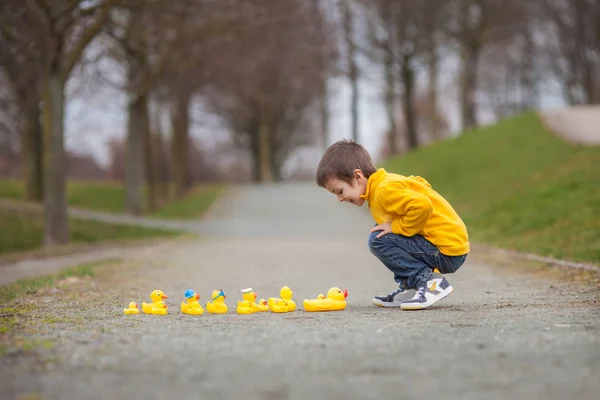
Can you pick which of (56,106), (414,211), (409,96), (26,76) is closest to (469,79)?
(409,96)

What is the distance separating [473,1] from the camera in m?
32.9

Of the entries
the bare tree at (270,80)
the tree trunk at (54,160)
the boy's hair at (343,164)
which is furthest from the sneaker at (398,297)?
the bare tree at (270,80)

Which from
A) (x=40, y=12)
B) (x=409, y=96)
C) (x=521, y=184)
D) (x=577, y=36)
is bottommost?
(x=521, y=184)

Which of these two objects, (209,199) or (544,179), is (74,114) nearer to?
(209,199)

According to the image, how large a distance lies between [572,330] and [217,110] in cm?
4172

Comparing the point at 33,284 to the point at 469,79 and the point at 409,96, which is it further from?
the point at 469,79

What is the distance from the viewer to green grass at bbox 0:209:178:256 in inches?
773

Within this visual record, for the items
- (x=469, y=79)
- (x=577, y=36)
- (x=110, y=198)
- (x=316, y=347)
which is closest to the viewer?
(x=316, y=347)

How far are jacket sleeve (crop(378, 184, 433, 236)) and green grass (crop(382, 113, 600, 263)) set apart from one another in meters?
4.76

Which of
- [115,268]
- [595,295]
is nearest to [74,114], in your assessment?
[115,268]

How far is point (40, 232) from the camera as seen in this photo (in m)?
21.3

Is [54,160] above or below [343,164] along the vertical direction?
above

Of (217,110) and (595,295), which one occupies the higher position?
(217,110)

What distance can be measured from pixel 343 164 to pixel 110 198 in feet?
107
